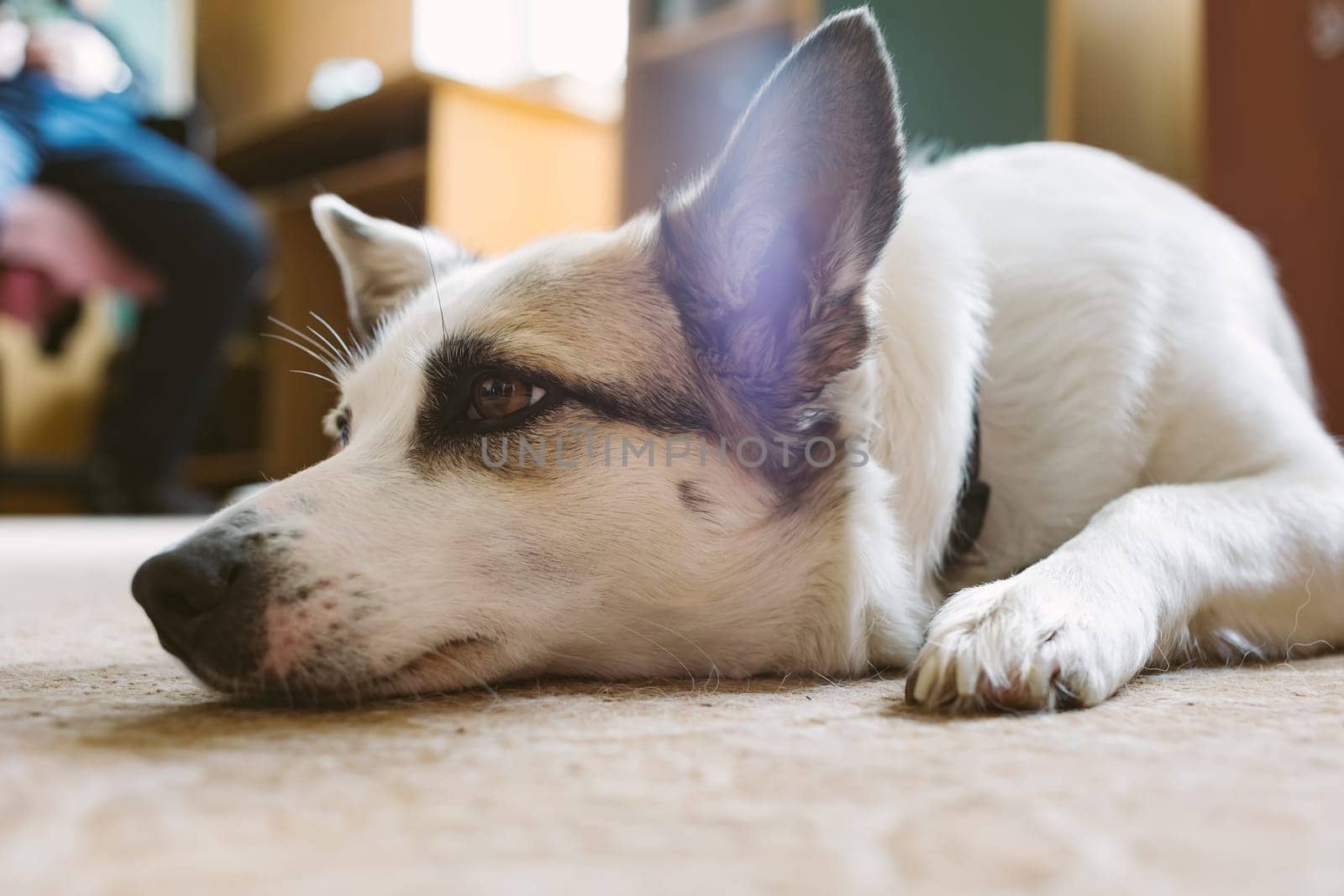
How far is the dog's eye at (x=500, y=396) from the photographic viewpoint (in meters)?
1.13

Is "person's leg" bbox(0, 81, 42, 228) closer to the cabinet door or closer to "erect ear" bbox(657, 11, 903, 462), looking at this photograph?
"erect ear" bbox(657, 11, 903, 462)

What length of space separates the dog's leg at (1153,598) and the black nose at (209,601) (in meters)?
0.58

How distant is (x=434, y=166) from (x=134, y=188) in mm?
1222

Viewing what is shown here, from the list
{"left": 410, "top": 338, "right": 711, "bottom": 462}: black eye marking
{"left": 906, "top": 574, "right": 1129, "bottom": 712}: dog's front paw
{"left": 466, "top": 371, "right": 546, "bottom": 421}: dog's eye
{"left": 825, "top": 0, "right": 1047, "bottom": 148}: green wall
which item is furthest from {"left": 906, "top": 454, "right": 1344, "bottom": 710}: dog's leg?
{"left": 825, "top": 0, "right": 1047, "bottom": 148}: green wall

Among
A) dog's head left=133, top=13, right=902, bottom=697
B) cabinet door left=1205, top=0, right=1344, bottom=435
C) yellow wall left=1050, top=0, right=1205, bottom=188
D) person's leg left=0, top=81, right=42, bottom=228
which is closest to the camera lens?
dog's head left=133, top=13, right=902, bottom=697

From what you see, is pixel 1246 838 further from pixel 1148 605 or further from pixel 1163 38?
pixel 1163 38

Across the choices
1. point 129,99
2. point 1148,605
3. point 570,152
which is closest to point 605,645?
point 1148,605

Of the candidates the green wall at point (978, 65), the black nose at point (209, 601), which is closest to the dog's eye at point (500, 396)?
the black nose at point (209, 601)

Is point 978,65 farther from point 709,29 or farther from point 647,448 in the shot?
point 647,448

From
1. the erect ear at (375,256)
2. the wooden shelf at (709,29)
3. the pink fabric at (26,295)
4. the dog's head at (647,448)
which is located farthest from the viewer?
the pink fabric at (26,295)

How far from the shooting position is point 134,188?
448 centimetres

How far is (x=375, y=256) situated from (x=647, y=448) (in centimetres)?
78

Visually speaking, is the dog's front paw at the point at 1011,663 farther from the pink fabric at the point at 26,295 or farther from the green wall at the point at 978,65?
the pink fabric at the point at 26,295

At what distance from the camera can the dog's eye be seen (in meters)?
1.13
